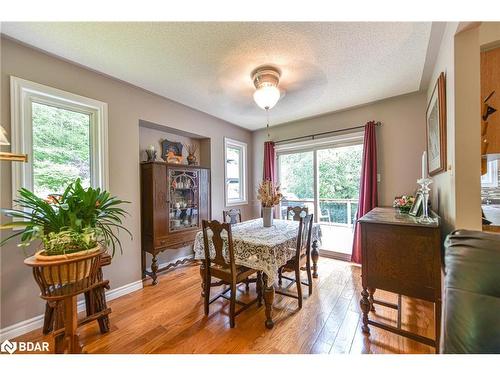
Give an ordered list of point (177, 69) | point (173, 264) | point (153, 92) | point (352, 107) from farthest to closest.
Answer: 1. point (352, 107)
2. point (173, 264)
3. point (153, 92)
4. point (177, 69)

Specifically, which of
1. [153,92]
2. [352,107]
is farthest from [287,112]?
[153,92]

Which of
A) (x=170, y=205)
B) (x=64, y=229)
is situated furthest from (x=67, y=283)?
(x=170, y=205)

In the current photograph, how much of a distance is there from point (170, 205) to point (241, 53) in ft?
6.68

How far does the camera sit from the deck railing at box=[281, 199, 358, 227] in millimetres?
3436

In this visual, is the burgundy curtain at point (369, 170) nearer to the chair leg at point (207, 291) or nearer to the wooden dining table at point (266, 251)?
the wooden dining table at point (266, 251)

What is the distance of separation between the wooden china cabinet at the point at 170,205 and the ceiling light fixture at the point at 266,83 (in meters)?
1.50

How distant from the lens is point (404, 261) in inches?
59.9

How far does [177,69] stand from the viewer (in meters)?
2.14

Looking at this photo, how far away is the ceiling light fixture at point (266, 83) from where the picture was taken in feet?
6.81

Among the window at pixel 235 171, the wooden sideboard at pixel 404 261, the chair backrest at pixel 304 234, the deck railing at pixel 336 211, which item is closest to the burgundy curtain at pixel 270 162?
the window at pixel 235 171

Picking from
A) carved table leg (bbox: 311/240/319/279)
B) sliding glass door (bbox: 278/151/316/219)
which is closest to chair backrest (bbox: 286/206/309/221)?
carved table leg (bbox: 311/240/319/279)

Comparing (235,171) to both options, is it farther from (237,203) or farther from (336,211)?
(336,211)
